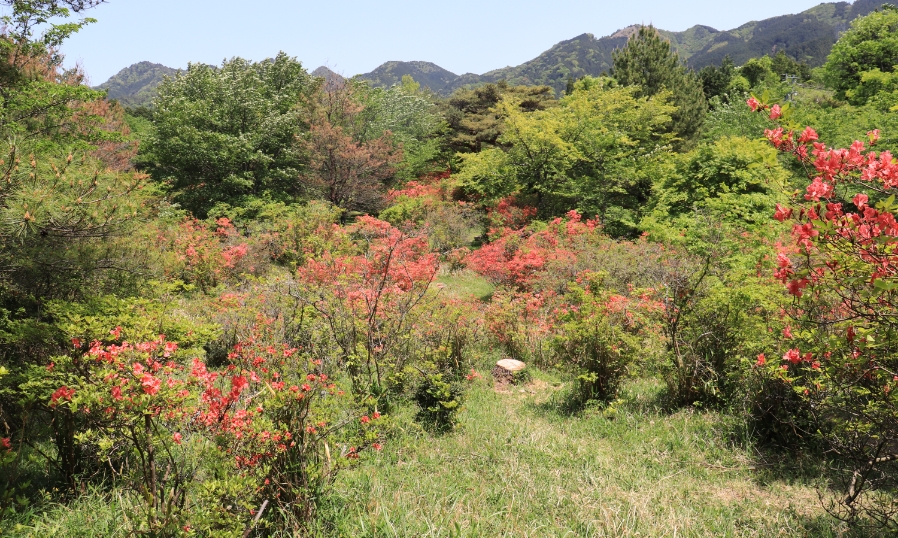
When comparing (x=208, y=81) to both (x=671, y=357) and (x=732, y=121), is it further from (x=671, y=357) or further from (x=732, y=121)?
(x=732, y=121)

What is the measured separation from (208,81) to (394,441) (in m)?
20.3

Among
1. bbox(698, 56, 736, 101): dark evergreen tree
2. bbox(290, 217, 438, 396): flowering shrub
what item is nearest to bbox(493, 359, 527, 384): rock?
bbox(290, 217, 438, 396): flowering shrub

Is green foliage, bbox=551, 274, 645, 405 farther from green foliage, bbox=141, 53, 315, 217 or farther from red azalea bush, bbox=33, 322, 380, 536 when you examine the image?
green foliage, bbox=141, 53, 315, 217

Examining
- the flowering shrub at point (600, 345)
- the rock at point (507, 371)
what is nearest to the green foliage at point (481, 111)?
the rock at point (507, 371)

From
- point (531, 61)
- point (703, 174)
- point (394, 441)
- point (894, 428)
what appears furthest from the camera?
point (531, 61)

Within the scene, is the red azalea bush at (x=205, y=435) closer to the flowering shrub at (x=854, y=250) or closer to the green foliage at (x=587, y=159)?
the flowering shrub at (x=854, y=250)

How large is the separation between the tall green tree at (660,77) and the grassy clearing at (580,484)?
20.5 m

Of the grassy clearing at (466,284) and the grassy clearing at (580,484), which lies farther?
the grassy clearing at (466,284)

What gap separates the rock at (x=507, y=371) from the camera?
7.01 meters

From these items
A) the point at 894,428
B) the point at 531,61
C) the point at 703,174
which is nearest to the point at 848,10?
the point at 531,61

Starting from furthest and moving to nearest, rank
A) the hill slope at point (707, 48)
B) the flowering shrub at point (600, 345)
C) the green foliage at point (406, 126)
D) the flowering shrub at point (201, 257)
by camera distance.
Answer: the hill slope at point (707, 48)
the green foliage at point (406, 126)
the flowering shrub at point (201, 257)
the flowering shrub at point (600, 345)

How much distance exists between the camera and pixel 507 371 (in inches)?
280

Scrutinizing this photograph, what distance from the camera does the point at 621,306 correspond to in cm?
683

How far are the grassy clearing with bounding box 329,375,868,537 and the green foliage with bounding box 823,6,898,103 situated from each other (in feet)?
81.6
